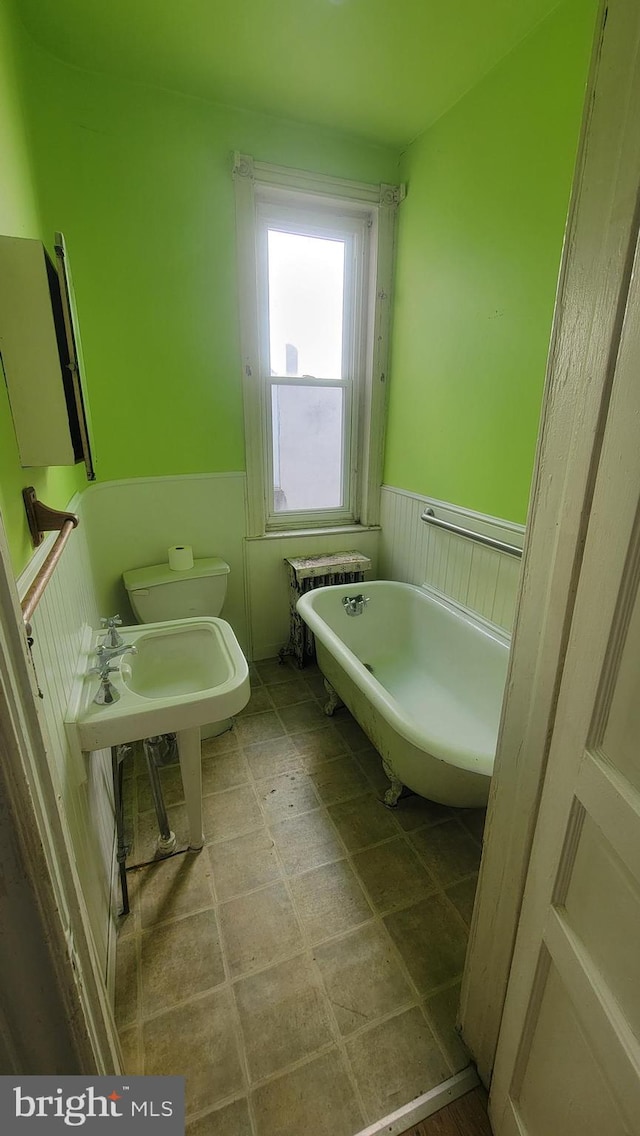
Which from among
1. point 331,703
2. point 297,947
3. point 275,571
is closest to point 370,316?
point 275,571

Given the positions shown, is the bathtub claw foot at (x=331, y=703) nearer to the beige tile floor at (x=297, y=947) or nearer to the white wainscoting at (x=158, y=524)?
the beige tile floor at (x=297, y=947)

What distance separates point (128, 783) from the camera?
1884 millimetres

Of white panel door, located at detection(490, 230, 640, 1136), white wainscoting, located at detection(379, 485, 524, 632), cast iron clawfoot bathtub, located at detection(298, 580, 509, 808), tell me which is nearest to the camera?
white panel door, located at detection(490, 230, 640, 1136)

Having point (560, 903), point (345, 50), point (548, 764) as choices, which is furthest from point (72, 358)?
point (345, 50)

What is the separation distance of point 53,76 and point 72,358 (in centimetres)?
152

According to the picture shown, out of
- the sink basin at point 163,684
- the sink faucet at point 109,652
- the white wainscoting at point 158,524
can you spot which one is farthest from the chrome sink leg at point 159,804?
the white wainscoting at point 158,524

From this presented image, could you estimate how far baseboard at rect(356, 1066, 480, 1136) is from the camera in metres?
0.96

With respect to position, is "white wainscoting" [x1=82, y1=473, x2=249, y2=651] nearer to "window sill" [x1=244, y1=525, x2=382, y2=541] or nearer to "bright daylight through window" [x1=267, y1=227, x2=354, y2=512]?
"window sill" [x1=244, y1=525, x2=382, y2=541]

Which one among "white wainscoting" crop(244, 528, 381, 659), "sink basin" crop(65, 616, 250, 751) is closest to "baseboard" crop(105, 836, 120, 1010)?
"sink basin" crop(65, 616, 250, 751)

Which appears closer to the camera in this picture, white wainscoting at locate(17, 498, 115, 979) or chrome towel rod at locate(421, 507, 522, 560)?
white wainscoting at locate(17, 498, 115, 979)

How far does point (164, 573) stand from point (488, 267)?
1913 millimetres

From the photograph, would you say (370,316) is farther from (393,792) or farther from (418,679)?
(393,792)

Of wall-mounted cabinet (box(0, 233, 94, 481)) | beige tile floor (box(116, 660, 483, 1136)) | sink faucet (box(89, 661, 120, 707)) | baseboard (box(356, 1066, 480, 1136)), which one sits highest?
wall-mounted cabinet (box(0, 233, 94, 481))

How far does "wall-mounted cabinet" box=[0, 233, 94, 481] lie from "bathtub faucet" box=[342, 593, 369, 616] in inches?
60.7
